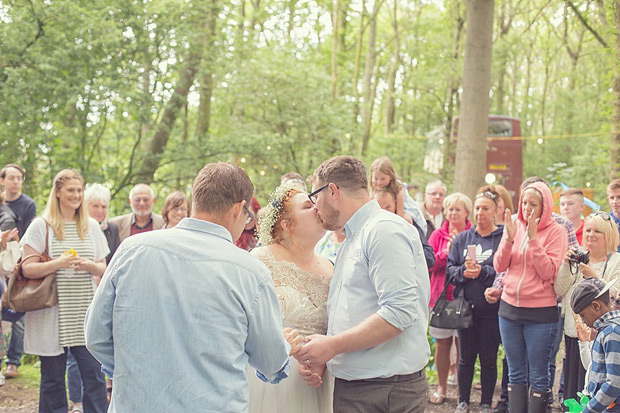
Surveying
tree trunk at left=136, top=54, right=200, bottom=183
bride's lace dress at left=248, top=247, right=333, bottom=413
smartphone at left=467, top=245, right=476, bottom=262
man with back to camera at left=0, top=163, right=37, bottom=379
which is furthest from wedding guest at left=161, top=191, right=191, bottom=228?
tree trunk at left=136, top=54, right=200, bottom=183

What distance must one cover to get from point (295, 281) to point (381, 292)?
86 centimetres

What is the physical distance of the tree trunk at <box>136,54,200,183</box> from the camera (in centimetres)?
1377

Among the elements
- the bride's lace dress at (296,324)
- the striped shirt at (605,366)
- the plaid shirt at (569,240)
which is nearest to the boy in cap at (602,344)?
the striped shirt at (605,366)

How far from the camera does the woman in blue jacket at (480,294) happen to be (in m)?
7.00

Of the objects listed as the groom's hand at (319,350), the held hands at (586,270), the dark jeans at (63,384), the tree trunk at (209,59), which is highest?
the tree trunk at (209,59)

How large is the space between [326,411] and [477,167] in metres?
7.22

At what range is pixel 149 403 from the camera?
107 inches

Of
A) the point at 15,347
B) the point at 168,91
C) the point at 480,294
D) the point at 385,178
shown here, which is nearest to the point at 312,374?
the point at 385,178

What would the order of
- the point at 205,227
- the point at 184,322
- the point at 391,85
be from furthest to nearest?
the point at 391,85, the point at 205,227, the point at 184,322

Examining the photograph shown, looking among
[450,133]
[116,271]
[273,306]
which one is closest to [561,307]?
[273,306]

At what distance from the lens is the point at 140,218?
26.9 feet

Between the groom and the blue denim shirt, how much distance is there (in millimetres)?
788

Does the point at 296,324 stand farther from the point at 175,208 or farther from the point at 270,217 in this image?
the point at 175,208

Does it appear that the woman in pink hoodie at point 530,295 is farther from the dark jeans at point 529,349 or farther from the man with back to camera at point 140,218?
the man with back to camera at point 140,218
